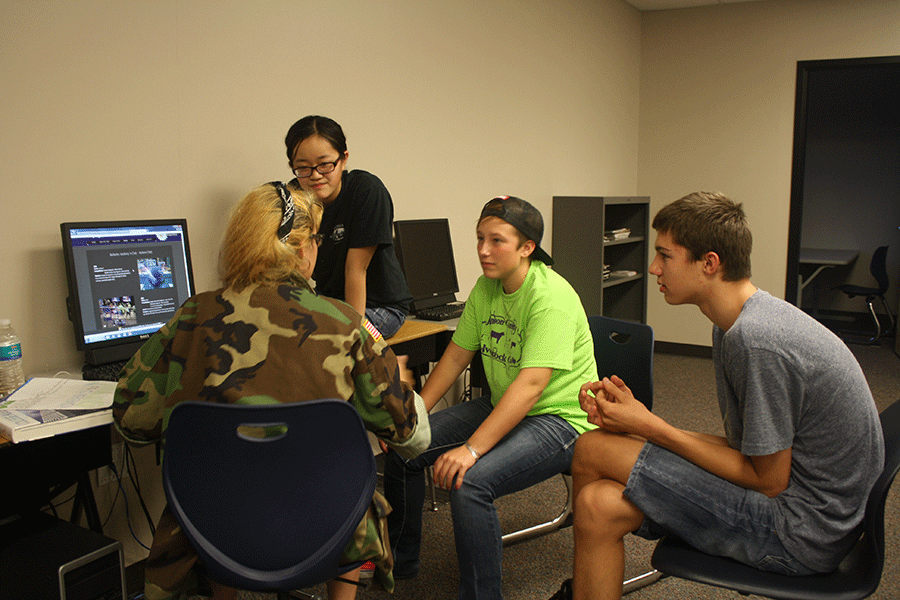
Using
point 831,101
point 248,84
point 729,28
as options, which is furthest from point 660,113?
point 248,84

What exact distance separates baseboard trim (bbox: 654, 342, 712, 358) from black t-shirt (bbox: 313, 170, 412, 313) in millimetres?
3933

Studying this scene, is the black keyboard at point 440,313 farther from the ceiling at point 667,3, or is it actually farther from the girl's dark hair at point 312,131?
the ceiling at point 667,3

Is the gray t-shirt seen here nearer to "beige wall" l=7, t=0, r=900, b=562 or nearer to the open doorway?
"beige wall" l=7, t=0, r=900, b=562

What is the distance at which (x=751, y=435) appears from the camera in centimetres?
143

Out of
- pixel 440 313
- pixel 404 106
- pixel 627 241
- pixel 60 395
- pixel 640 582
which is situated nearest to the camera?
pixel 60 395

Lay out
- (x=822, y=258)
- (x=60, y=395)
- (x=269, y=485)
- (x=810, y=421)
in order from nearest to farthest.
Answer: (x=269, y=485), (x=810, y=421), (x=60, y=395), (x=822, y=258)

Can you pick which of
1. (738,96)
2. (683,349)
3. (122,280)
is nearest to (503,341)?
(122,280)

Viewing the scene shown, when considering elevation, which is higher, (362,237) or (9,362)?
(362,237)

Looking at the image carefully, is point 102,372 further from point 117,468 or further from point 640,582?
point 640,582

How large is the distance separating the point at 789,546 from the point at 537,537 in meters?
1.29

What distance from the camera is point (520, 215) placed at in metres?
2.08

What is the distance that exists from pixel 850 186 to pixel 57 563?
785 centimetres

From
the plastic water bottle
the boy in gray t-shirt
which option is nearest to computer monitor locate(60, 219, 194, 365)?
the plastic water bottle

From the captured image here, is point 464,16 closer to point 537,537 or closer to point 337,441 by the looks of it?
point 537,537
